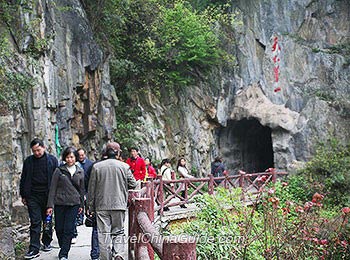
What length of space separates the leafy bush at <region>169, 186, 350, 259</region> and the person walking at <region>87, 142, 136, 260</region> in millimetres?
1454

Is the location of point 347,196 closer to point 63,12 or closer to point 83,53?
point 83,53

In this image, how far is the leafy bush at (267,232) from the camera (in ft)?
16.6

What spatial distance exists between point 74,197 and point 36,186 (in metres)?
0.62

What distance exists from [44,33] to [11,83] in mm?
2507

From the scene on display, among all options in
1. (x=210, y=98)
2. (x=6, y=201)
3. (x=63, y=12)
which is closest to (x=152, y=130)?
(x=210, y=98)

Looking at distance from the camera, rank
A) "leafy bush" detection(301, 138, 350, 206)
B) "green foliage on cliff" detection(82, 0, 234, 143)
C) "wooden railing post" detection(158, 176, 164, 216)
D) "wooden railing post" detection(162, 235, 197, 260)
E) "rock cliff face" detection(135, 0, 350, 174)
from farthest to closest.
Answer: "rock cliff face" detection(135, 0, 350, 174), "green foliage on cliff" detection(82, 0, 234, 143), "leafy bush" detection(301, 138, 350, 206), "wooden railing post" detection(158, 176, 164, 216), "wooden railing post" detection(162, 235, 197, 260)

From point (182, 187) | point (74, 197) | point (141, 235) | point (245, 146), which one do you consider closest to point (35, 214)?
point (74, 197)

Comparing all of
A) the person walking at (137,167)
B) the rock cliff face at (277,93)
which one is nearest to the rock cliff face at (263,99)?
the rock cliff face at (277,93)

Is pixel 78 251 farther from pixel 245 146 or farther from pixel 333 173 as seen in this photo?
pixel 245 146

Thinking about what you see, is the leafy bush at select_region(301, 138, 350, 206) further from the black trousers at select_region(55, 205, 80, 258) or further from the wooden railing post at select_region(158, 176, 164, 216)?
the black trousers at select_region(55, 205, 80, 258)

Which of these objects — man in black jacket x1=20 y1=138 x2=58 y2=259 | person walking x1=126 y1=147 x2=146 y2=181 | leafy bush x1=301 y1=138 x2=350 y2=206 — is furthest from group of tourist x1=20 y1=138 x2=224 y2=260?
leafy bush x1=301 y1=138 x2=350 y2=206

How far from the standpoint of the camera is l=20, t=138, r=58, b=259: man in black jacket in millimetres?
5621

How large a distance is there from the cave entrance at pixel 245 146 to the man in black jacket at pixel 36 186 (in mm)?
14895

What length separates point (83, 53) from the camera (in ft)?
40.4
